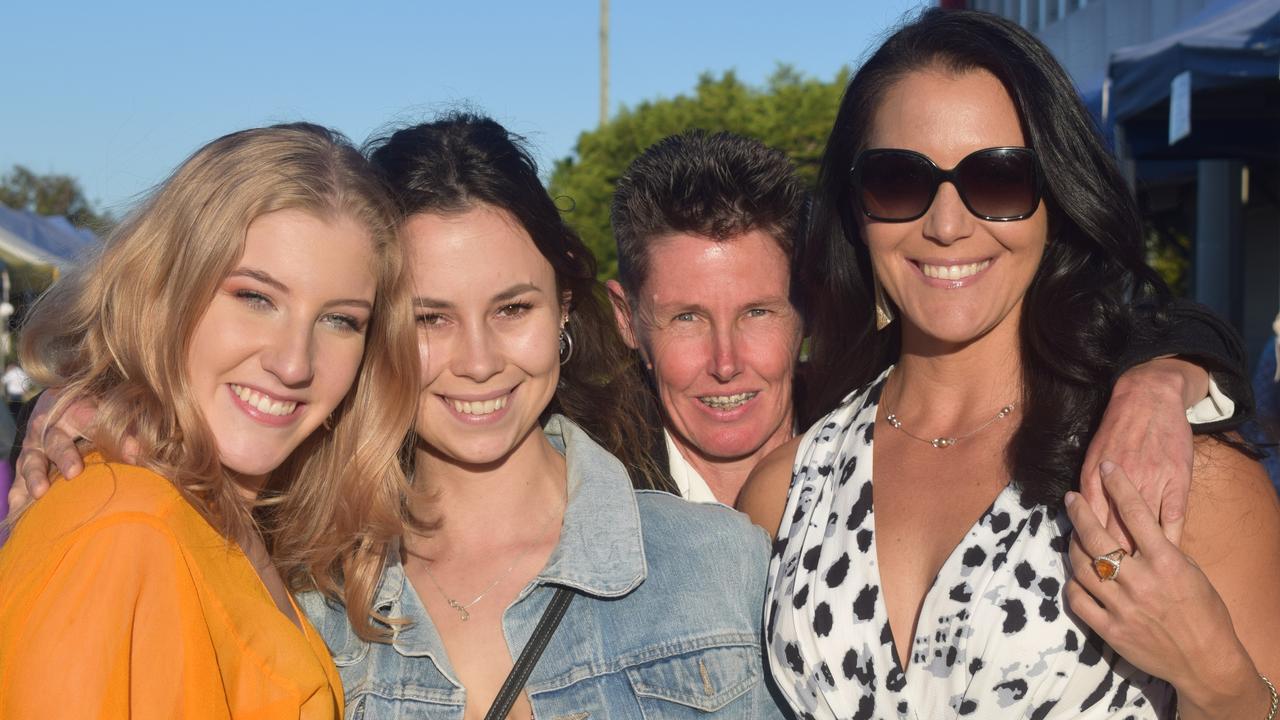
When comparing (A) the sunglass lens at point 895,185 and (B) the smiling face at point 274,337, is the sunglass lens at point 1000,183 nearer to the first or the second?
(A) the sunglass lens at point 895,185

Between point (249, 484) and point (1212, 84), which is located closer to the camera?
point (249, 484)

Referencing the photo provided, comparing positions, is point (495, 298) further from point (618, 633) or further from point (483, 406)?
point (618, 633)

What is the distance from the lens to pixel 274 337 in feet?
7.92

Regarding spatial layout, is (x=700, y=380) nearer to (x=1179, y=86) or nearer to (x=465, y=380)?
(x=465, y=380)

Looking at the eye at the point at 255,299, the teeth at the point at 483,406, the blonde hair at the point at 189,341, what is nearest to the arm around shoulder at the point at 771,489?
the teeth at the point at 483,406

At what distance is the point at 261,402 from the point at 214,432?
0.11 meters

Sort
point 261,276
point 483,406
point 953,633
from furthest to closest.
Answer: point 483,406, point 261,276, point 953,633

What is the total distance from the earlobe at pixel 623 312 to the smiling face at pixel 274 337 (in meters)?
1.31

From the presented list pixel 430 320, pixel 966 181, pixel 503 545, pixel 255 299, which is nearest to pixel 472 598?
pixel 503 545

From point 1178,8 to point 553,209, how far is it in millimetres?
9879

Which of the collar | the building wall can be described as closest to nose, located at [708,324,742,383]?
the collar

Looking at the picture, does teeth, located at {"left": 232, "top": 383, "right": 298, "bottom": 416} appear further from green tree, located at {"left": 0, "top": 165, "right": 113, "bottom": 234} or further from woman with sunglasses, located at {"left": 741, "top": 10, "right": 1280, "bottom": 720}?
green tree, located at {"left": 0, "top": 165, "right": 113, "bottom": 234}

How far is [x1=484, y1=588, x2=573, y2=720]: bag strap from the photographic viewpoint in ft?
→ 8.36

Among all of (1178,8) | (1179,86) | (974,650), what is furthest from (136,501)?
(1178,8)
